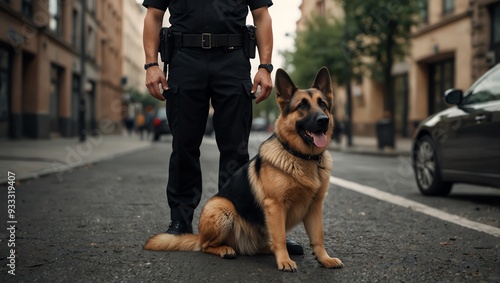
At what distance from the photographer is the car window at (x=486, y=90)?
6203 mm

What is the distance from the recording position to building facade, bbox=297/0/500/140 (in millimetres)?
21328

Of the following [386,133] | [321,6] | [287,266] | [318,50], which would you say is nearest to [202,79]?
[287,266]

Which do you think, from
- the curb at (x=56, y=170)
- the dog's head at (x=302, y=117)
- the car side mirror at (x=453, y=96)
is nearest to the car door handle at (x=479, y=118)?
the car side mirror at (x=453, y=96)

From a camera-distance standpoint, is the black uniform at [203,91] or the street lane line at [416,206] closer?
the black uniform at [203,91]

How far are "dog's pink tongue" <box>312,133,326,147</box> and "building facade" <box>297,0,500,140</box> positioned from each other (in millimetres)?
19203

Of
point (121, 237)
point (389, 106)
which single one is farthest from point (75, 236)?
point (389, 106)

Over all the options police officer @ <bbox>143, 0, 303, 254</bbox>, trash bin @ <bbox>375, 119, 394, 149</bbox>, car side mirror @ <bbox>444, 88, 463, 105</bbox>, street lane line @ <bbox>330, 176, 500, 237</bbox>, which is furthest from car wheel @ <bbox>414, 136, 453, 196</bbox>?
trash bin @ <bbox>375, 119, 394, 149</bbox>

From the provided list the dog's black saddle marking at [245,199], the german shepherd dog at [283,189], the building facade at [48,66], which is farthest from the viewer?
the building facade at [48,66]

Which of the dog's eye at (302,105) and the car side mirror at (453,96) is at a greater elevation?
the car side mirror at (453,96)

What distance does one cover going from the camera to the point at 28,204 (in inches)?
239

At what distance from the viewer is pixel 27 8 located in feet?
70.9

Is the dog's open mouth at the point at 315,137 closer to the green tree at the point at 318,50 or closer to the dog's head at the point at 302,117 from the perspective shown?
the dog's head at the point at 302,117

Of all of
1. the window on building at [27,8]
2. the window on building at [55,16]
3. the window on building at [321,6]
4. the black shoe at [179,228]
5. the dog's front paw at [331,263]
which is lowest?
the dog's front paw at [331,263]

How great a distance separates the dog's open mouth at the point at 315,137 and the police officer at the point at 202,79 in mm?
745
